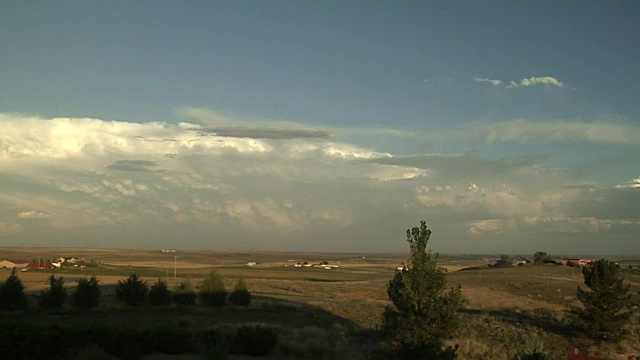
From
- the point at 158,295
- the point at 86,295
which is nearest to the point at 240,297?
the point at 158,295

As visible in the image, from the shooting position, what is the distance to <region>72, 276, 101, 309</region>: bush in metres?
40.2

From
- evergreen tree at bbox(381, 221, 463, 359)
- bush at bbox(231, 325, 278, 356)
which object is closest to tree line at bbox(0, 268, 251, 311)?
bush at bbox(231, 325, 278, 356)

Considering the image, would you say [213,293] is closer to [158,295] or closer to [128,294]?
[158,295]

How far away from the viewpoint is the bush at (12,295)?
1457 inches

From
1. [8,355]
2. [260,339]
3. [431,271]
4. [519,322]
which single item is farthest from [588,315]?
[8,355]

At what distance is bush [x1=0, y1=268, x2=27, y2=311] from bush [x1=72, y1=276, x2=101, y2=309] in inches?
132

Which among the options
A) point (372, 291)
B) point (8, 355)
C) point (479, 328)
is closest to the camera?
point (8, 355)

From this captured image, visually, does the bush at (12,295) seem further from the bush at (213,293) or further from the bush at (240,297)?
the bush at (240,297)

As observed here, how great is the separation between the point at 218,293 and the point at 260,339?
26713 millimetres

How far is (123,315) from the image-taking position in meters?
38.2

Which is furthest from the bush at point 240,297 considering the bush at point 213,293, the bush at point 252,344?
the bush at point 252,344

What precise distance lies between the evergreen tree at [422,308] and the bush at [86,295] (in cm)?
2446

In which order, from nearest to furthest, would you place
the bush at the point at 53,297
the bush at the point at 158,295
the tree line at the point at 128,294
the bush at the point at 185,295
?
1. the tree line at the point at 128,294
2. the bush at the point at 53,297
3. the bush at the point at 158,295
4. the bush at the point at 185,295

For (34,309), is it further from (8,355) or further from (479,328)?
(479,328)
